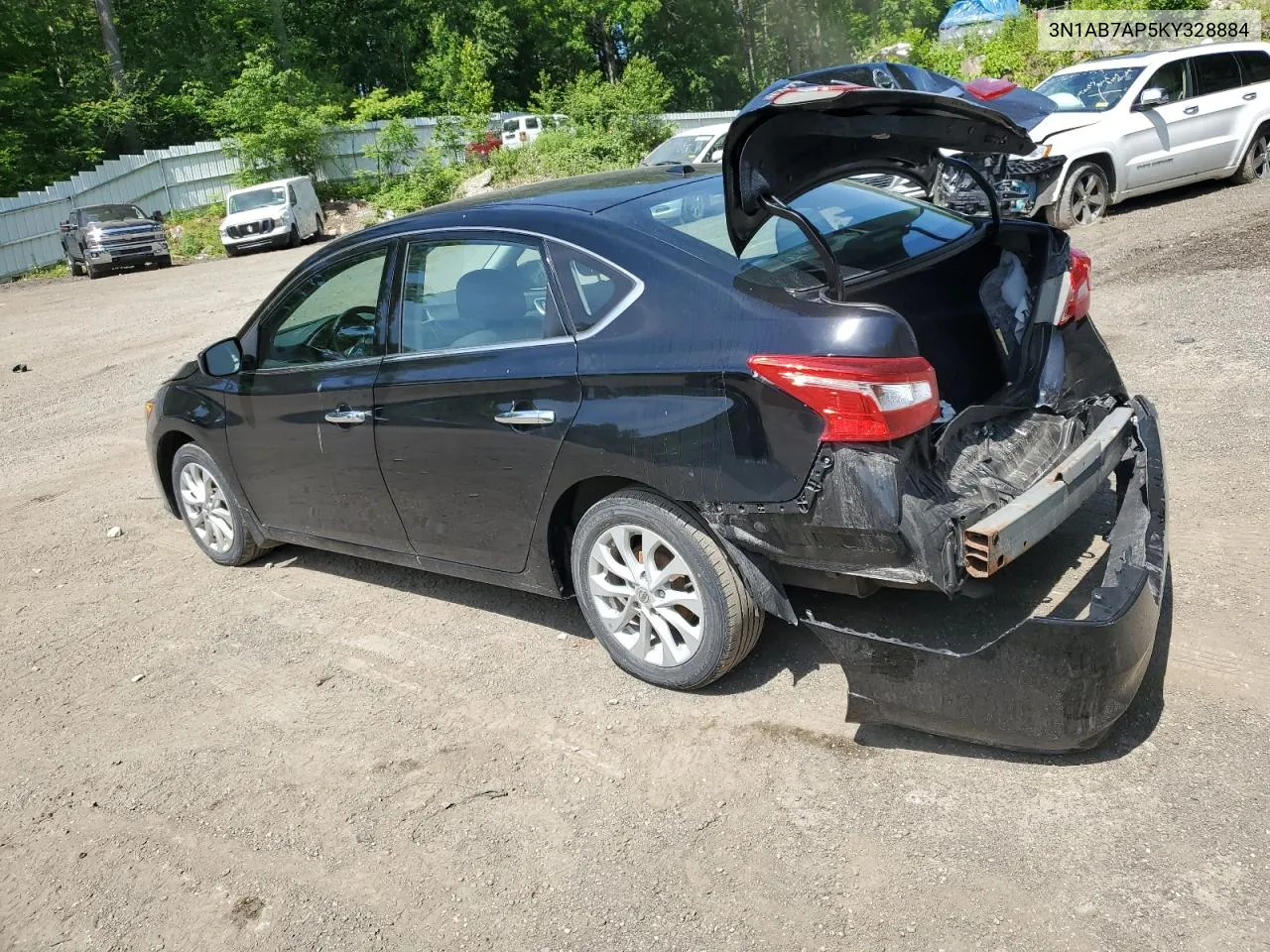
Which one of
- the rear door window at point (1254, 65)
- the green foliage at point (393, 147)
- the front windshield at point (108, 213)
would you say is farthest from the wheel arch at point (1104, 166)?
the green foliage at point (393, 147)

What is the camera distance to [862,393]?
313 centimetres

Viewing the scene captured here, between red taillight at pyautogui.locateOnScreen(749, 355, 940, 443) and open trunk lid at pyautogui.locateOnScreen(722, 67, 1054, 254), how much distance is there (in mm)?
577

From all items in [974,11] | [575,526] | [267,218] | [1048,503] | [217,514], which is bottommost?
[217,514]

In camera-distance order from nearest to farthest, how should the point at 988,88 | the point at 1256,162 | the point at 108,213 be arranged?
the point at 988,88, the point at 1256,162, the point at 108,213

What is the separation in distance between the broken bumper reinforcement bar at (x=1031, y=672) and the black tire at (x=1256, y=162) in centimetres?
1145

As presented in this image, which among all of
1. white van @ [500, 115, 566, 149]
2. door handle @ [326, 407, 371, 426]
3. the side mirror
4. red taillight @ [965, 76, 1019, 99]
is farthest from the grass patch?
red taillight @ [965, 76, 1019, 99]

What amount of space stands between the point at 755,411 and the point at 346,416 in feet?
6.50

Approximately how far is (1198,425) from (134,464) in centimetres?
700

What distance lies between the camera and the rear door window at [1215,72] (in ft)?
39.9

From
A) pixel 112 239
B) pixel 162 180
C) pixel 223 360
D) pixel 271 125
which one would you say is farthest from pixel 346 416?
pixel 162 180

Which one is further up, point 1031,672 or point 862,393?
point 862,393

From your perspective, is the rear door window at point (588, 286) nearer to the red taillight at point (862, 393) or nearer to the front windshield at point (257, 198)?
the red taillight at point (862, 393)

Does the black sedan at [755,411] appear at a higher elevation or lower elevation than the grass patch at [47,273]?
higher

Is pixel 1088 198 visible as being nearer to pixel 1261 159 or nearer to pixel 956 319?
pixel 1261 159
